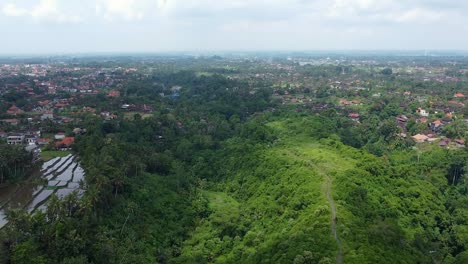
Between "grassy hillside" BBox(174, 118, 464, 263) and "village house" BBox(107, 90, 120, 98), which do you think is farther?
"village house" BBox(107, 90, 120, 98)

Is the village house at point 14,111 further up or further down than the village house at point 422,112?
further up

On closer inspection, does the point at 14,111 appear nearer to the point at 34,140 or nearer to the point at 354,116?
the point at 34,140

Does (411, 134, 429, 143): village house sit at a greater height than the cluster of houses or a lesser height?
lesser

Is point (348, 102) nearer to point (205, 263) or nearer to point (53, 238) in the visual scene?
point (205, 263)

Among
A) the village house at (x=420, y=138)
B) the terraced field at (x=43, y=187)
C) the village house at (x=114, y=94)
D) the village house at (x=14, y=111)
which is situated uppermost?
the village house at (x=114, y=94)

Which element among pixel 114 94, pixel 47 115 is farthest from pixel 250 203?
pixel 114 94

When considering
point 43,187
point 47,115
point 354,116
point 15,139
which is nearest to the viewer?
point 43,187

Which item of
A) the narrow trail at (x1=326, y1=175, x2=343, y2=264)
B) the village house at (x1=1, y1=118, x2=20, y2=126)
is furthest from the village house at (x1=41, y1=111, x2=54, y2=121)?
the narrow trail at (x1=326, y1=175, x2=343, y2=264)

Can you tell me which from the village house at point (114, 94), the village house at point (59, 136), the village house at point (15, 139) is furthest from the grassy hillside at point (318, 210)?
the village house at point (114, 94)

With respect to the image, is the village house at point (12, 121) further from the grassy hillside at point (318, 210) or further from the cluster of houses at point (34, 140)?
the grassy hillside at point (318, 210)

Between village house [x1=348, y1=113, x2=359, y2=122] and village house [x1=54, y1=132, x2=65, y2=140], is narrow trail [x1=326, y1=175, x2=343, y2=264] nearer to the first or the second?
village house [x1=54, y1=132, x2=65, y2=140]
